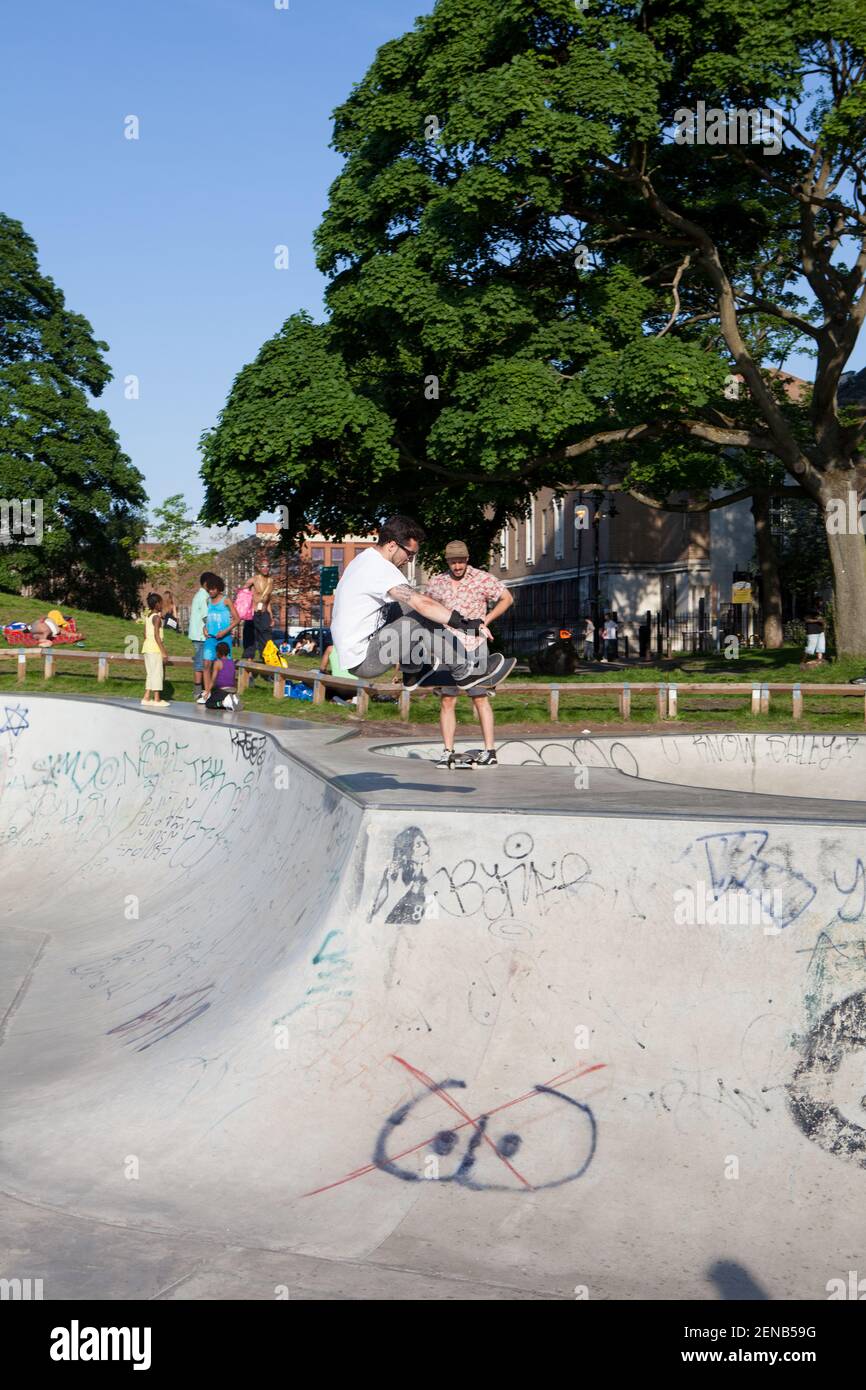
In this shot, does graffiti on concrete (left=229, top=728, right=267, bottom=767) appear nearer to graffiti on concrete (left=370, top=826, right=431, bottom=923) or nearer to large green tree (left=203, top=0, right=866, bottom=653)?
graffiti on concrete (left=370, top=826, right=431, bottom=923)

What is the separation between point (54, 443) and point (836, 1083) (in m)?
46.3

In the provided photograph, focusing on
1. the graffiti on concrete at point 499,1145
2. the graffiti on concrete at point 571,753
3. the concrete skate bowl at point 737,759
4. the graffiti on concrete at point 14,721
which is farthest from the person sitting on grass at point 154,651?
the graffiti on concrete at point 499,1145

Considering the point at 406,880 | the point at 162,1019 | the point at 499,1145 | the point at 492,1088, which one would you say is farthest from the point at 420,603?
the point at 499,1145

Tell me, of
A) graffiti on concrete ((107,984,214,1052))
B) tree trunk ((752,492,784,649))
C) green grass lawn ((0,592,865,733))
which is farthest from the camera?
tree trunk ((752,492,784,649))

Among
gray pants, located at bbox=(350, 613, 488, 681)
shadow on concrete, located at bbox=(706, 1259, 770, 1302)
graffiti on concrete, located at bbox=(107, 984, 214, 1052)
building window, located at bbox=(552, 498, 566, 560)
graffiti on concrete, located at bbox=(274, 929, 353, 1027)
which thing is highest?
building window, located at bbox=(552, 498, 566, 560)

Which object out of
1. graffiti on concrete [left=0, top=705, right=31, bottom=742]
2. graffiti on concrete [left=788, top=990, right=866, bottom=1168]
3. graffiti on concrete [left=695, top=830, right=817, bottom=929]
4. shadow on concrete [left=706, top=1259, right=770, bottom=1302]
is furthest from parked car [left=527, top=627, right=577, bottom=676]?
shadow on concrete [left=706, top=1259, right=770, bottom=1302]

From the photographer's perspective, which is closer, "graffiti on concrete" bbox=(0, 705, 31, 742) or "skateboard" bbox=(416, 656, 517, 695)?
"skateboard" bbox=(416, 656, 517, 695)

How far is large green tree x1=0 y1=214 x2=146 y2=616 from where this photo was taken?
46.5 meters

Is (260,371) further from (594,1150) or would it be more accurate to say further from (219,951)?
(594,1150)

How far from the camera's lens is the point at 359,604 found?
247 inches

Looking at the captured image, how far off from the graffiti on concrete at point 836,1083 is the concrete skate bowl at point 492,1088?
1 cm

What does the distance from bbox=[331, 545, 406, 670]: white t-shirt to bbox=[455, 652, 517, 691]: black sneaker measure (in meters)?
2.15

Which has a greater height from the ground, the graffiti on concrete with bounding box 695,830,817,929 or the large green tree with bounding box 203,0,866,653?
the large green tree with bounding box 203,0,866,653
